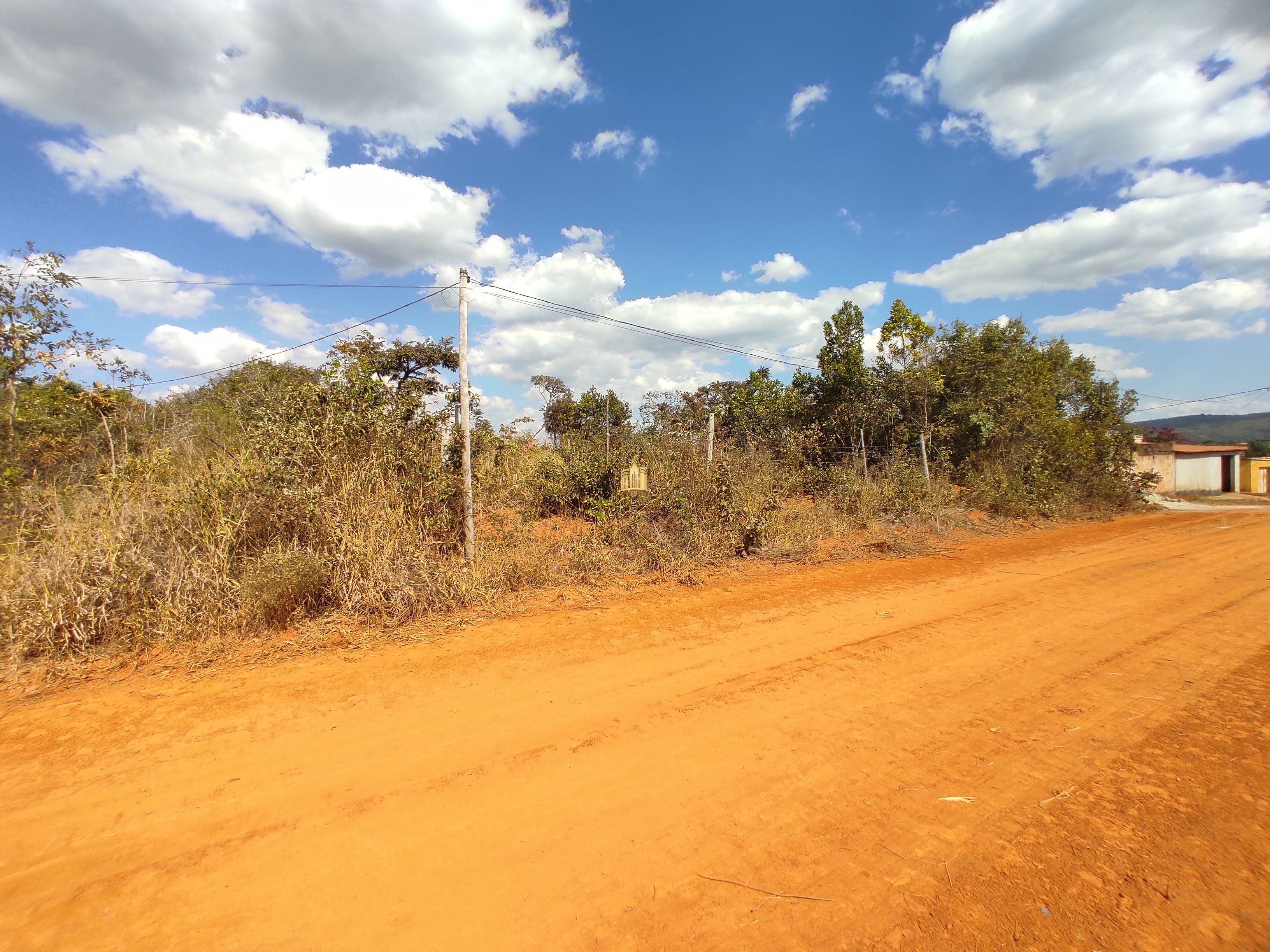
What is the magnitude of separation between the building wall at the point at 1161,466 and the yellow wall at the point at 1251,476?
6254 millimetres

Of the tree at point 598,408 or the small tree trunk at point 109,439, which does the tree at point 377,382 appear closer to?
the small tree trunk at point 109,439

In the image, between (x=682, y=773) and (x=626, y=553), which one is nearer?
(x=682, y=773)

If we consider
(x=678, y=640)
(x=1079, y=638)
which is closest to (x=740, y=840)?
(x=678, y=640)

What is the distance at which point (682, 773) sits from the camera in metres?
3.08

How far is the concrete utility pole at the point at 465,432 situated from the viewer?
6730 millimetres

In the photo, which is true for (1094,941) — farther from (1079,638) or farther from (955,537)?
(955,537)

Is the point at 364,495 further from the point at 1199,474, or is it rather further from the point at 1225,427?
the point at 1225,427

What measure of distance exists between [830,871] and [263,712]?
148 inches

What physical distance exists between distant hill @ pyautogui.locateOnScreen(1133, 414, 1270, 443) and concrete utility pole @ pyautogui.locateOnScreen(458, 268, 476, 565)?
353 ft

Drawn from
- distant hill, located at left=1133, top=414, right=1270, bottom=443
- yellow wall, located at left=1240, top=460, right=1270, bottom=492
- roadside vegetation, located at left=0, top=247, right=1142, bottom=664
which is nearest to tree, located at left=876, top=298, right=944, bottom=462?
roadside vegetation, located at left=0, top=247, right=1142, bottom=664

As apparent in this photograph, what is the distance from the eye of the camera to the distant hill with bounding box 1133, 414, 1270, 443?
88500 millimetres

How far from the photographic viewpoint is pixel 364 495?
6160mm

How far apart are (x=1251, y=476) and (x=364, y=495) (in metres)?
40.0

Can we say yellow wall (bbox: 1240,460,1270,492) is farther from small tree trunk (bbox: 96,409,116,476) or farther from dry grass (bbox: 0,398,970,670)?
small tree trunk (bbox: 96,409,116,476)
